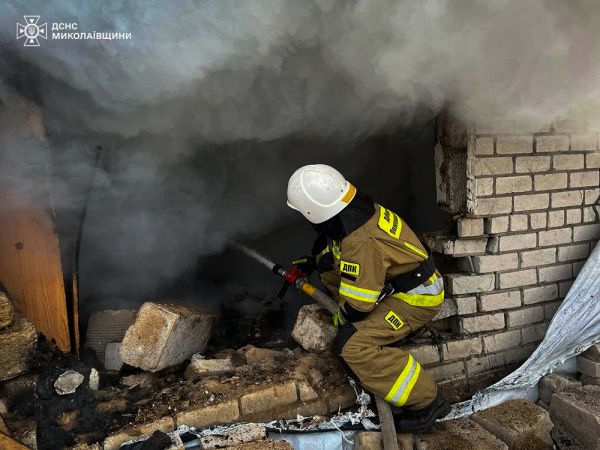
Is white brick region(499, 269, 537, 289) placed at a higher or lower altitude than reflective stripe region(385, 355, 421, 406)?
higher

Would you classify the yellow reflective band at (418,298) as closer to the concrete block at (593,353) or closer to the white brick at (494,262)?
the white brick at (494,262)

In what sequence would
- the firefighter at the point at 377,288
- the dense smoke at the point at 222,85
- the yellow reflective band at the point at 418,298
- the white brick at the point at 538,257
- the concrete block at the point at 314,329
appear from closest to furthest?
the dense smoke at the point at 222,85 → the firefighter at the point at 377,288 → the yellow reflective band at the point at 418,298 → the concrete block at the point at 314,329 → the white brick at the point at 538,257

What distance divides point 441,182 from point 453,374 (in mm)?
1560

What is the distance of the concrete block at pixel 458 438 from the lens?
2978mm

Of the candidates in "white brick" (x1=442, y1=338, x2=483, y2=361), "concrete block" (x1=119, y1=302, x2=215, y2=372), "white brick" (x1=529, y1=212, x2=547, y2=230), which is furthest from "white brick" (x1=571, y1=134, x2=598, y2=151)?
"concrete block" (x1=119, y1=302, x2=215, y2=372)

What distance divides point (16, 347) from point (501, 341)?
11.8 ft

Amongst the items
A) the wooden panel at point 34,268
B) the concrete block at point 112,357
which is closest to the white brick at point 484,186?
the concrete block at point 112,357

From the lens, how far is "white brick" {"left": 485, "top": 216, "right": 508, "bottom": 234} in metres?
3.64

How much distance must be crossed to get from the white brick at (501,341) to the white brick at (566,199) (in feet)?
3.66

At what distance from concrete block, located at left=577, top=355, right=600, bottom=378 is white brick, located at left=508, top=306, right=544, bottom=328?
0.42 metres

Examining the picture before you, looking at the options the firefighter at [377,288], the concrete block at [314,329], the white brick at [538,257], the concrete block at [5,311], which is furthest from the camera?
the white brick at [538,257]

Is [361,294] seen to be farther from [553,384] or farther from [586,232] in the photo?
[586,232]

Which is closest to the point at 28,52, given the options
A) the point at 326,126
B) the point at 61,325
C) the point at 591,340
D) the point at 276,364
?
the point at 61,325

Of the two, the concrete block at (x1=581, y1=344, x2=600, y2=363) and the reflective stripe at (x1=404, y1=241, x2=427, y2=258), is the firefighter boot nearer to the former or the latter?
the reflective stripe at (x1=404, y1=241, x2=427, y2=258)
